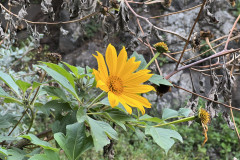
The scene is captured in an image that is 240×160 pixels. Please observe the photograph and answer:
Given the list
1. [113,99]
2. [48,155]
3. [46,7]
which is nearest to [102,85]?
[113,99]

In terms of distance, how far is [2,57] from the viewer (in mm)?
1588

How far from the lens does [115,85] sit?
49 cm

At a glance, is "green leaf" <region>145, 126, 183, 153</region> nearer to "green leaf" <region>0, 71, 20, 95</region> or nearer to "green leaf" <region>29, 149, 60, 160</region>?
"green leaf" <region>29, 149, 60, 160</region>

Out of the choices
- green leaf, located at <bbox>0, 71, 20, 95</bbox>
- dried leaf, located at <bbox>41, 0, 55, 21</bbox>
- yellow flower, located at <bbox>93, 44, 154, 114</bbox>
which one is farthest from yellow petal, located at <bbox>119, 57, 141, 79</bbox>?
dried leaf, located at <bbox>41, 0, 55, 21</bbox>

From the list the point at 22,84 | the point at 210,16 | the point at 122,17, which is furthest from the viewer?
the point at 210,16

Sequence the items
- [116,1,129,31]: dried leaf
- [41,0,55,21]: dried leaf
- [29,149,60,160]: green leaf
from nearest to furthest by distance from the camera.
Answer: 1. [29,149,60,160]: green leaf
2. [116,1,129,31]: dried leaf
3. [41,0,55,21]: dried leaf

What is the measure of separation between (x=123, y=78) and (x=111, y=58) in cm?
5

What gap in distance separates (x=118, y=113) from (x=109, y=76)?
0.07 meters

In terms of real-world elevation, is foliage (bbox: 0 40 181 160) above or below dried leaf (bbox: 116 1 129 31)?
below

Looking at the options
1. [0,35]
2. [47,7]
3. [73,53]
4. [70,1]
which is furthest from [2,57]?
[73,53]

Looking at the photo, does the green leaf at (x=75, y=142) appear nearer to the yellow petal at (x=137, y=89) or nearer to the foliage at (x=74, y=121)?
the foliage at (x=74, y=121)

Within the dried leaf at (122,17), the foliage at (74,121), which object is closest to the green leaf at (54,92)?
the foliage at (74,121)

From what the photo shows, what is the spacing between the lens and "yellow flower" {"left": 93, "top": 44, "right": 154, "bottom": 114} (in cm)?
48

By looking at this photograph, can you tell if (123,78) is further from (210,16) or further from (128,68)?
(210,16)
